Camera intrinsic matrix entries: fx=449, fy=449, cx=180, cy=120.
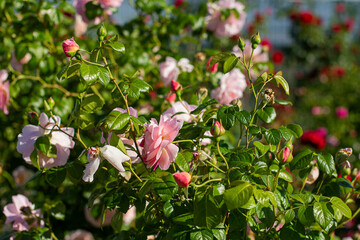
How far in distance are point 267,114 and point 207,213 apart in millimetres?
239

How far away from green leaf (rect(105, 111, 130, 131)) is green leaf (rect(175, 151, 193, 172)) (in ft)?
0.39

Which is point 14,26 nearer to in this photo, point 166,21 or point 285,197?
point 166,21

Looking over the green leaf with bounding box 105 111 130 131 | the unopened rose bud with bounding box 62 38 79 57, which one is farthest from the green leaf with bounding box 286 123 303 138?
the unopened rose bud with bounding box 62 38 79 57

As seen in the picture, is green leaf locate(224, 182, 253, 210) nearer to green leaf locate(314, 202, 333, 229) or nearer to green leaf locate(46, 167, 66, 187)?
green leaf locate(314, 202, 333, 229)

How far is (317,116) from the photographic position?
429 cm

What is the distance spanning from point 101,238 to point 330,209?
0.99m

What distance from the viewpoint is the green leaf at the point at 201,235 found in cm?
76

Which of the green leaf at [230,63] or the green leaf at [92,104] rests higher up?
the green leaf at [230,63]

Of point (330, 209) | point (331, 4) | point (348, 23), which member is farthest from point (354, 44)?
point (330, 209)

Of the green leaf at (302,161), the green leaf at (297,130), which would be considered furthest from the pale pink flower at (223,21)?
the green leaf at (302,161)

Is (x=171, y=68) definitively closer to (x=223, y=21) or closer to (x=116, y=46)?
(x=223, y=21)

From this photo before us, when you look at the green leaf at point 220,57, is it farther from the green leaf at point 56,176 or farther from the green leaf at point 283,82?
the green leaf at point 56,176

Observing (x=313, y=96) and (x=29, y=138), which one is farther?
(x=313, y=96)

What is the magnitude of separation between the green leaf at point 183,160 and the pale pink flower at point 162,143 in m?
0.02
